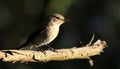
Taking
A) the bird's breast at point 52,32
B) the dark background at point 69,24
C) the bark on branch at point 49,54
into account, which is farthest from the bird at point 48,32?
the dark background at point 69,24

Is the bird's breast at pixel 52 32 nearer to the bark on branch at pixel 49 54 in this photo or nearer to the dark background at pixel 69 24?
the bark on branch at pixel 49 54

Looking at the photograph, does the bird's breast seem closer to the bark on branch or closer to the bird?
the bird

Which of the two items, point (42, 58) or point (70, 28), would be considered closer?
point (42, 58)

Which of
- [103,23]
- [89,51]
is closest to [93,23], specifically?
[103,23]

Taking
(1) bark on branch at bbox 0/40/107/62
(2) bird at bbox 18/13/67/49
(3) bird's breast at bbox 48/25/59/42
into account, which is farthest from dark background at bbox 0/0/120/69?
(1) bark on branch at bbox 0/40/107/62

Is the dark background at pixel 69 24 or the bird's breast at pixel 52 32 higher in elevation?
the dark background at pixel 69 24

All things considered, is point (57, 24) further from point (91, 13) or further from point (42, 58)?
point (91, 13)
